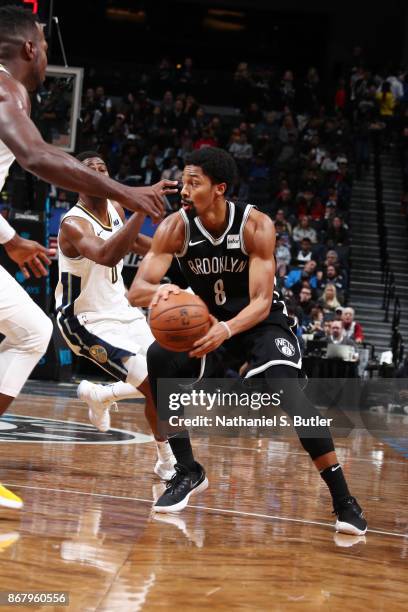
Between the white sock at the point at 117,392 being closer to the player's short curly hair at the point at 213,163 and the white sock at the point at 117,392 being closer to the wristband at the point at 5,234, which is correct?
the player's short curly hair at the point at 213,163

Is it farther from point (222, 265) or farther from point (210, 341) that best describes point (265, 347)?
point (222, 265)

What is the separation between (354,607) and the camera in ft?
9.71

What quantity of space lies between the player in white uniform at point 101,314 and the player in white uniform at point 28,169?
1.17 metres

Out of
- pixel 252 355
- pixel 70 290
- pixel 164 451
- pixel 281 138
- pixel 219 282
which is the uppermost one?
pixel 219 282

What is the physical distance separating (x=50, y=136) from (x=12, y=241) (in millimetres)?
8653

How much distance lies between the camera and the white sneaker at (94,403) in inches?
232

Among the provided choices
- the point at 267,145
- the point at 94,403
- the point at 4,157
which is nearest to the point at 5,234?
the point at 4,157

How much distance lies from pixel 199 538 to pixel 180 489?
68 cm

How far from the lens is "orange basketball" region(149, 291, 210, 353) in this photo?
4180 mm

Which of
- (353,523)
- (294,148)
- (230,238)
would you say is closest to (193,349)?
(230,238)

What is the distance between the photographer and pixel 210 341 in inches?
163

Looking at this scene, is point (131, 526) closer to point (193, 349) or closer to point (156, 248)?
point (193, 349)

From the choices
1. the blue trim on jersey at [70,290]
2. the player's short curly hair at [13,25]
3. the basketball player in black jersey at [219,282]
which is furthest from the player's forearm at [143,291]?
the player's short curly hair at [13,25]

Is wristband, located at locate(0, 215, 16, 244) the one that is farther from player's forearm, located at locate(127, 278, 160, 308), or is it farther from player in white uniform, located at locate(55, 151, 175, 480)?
player in white uniform, located at locate(55, 151, 175, 480)
